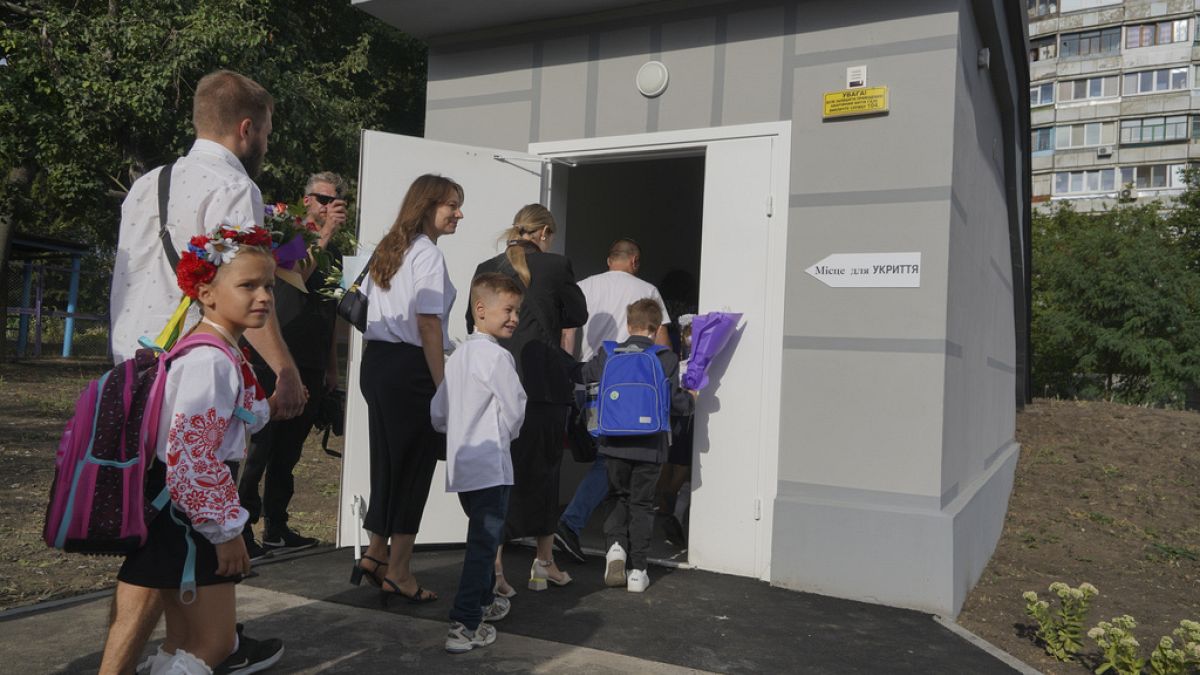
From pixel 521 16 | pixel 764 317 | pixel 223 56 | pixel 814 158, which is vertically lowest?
pixel 764 317

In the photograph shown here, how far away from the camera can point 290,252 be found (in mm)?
3561

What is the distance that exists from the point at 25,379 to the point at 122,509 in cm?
1567

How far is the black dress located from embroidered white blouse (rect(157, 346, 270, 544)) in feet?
6.35

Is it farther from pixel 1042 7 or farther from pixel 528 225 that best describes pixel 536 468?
pixel 1042 7

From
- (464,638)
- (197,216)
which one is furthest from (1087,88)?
(197,216)

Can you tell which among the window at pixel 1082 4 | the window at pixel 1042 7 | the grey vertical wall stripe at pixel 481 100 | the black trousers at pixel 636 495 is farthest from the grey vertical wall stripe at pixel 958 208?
the window at pixel 1042 7

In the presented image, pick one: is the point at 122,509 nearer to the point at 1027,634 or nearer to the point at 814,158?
the point at 814,158

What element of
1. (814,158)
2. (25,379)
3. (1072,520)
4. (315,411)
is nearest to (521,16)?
(814,158)

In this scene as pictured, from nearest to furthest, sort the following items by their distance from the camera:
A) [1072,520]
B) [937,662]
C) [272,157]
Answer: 1. [937,662]
2. [1072,520]
3. [272,157]

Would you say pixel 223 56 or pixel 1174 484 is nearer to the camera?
pixel 1174 484

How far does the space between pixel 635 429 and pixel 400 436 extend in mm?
1261

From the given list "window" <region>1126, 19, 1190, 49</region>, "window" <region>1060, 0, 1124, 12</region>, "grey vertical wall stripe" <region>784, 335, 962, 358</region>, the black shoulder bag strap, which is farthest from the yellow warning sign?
"window" <region>1060, 0, 1124, 12</region>

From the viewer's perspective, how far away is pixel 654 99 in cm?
583

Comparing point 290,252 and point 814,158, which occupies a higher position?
point 814,158
